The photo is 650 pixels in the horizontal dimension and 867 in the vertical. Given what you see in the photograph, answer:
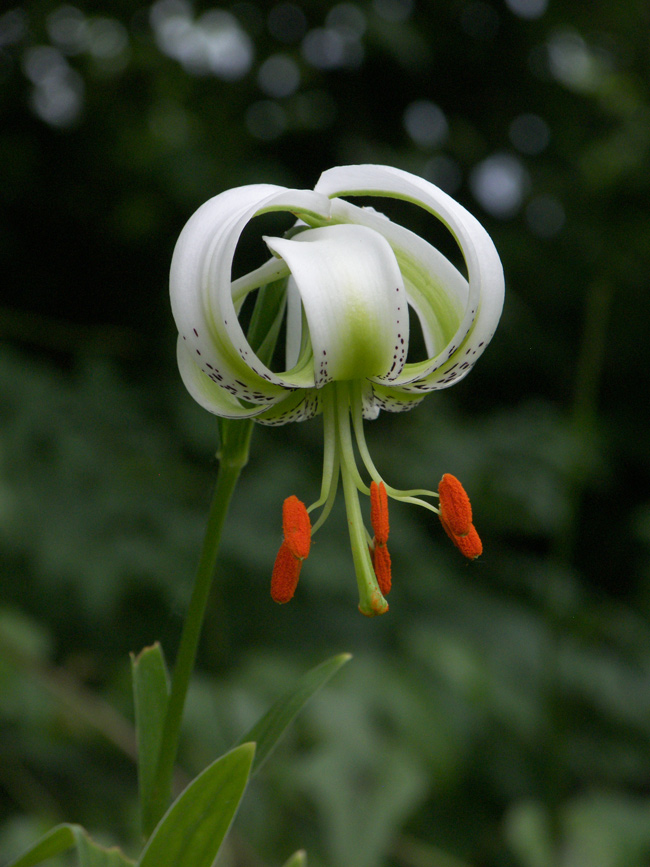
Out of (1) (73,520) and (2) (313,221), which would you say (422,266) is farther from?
(1) (73,520)

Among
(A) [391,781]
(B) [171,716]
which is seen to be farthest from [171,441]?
(B) [171,716]

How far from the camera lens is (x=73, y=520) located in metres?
1.76

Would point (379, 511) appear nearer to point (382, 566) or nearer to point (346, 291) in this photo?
point (382, 566)

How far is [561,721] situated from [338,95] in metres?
2.30

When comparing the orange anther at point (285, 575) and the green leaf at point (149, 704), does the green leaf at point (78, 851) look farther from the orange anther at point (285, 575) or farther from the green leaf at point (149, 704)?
the orange anther at point (285, 575)

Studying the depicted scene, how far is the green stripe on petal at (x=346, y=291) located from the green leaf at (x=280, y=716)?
206 millimetres

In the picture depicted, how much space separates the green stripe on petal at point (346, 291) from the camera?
1.43ft

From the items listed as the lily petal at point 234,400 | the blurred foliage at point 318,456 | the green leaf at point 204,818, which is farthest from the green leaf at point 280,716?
the blurred foliage at point 318,456

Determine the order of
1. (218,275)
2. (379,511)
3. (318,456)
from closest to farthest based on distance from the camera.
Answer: (218,275) < (379,511) < (318,456)

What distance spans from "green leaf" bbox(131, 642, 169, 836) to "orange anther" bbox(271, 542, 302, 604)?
113 millimetres

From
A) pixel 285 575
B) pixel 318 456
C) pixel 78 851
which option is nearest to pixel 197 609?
pixel 285 575

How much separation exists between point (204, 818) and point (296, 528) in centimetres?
17

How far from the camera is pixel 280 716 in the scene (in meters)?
0.53

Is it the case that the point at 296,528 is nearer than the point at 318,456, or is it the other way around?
the point at 296,528
